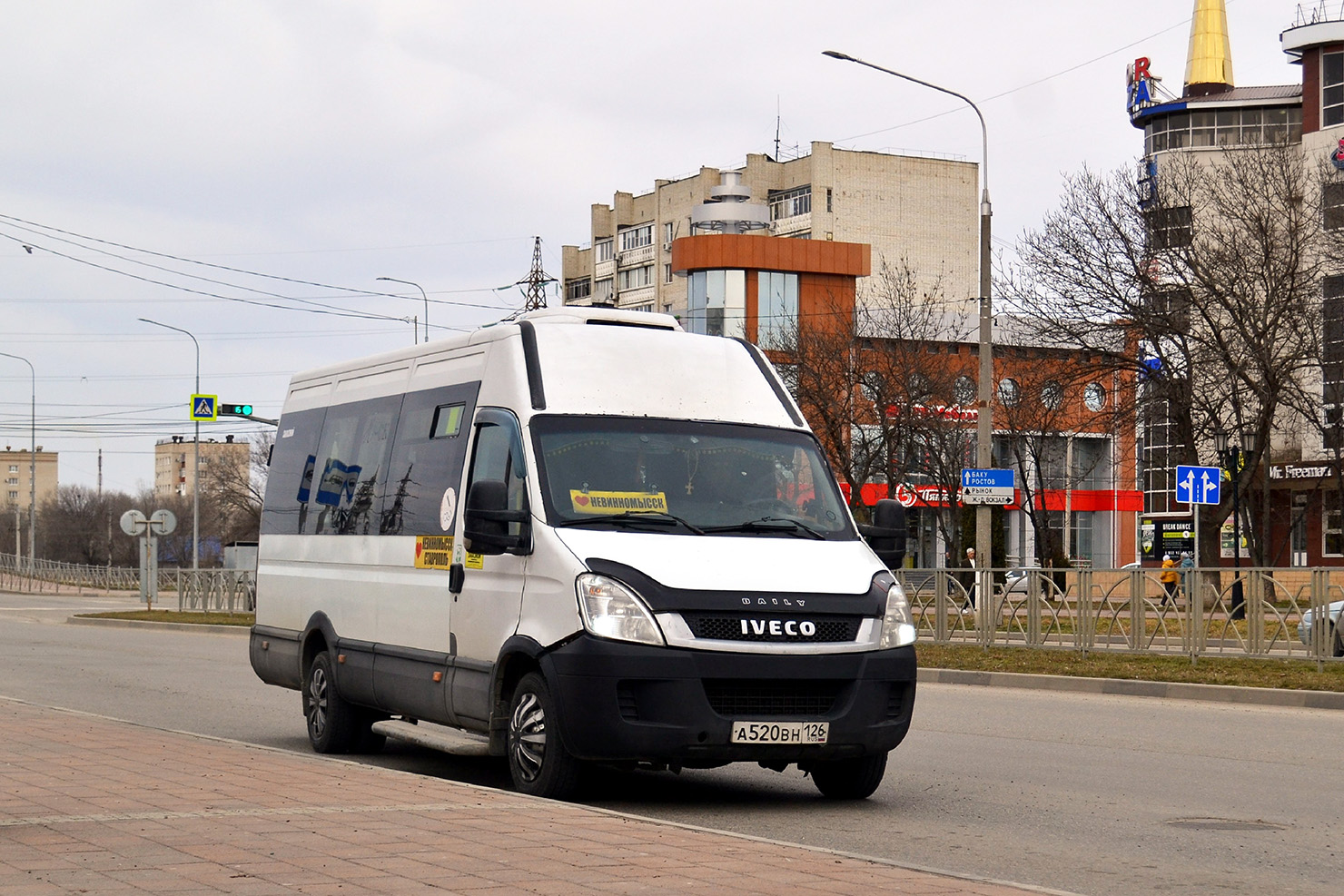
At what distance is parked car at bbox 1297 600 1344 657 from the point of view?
19.9m

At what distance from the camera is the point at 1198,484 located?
90.5 feet

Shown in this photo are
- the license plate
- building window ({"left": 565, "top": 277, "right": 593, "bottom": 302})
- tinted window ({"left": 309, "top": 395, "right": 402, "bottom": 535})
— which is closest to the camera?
the license plate

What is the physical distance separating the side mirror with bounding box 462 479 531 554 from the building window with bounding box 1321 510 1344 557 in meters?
56.3

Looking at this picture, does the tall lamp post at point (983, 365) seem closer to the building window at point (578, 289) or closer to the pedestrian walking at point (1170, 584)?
the pedestrian walking at point (1170, 584)

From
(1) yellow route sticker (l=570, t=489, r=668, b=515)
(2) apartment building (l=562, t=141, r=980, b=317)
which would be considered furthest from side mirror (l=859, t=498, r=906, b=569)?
(2) apartment building (l=562, t=141, r=980, b=317)

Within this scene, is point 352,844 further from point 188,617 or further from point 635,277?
point 635,277

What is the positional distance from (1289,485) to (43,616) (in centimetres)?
4274

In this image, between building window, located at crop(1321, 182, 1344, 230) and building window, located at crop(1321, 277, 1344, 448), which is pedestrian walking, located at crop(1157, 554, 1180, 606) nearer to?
building window, located at crop(1321, 277, 1344, 448)

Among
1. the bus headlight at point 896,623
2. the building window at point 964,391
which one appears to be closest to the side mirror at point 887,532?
the bus headlight at point 896,623

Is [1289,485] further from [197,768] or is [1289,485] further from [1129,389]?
[197,768]

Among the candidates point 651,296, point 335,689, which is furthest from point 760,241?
point 335,689

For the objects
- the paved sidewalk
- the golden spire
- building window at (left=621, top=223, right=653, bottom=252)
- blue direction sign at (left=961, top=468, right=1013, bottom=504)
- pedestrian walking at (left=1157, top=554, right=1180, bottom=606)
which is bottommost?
the paved sidewalk

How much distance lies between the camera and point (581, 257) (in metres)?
122

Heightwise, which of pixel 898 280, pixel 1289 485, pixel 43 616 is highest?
pixel 898 280
